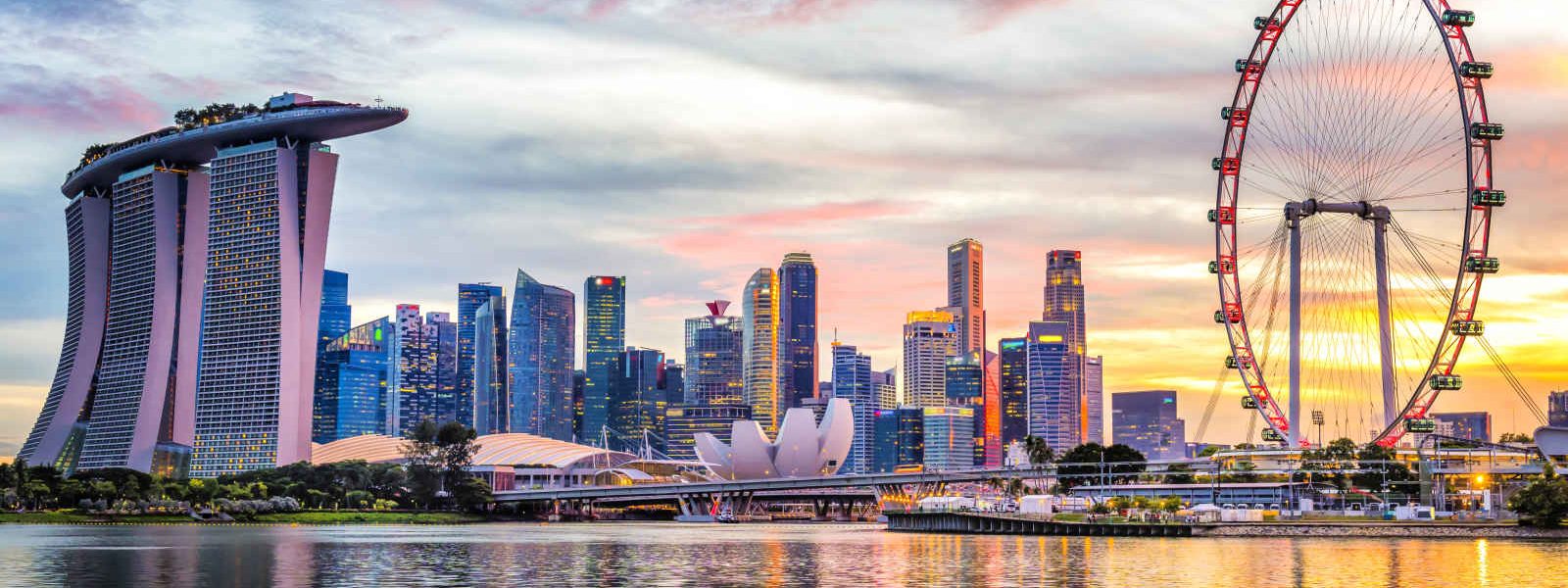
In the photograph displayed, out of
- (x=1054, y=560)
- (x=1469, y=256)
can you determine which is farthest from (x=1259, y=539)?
(x=1054, y=560)

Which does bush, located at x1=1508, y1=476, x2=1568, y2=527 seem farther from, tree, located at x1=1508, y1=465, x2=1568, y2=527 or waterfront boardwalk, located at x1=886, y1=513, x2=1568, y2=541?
waterfront boardwalk, located at x1=886, y1=513, x2=1568, y2=541

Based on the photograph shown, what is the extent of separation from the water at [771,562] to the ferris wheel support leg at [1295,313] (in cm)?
1740

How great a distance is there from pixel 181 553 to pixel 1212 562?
64.2m

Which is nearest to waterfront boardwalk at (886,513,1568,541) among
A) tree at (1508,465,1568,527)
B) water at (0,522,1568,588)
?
tree at (1508,465,1568,527)

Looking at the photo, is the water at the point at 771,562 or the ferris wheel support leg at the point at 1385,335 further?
the ferris wheel support leg at the point at 1385,335

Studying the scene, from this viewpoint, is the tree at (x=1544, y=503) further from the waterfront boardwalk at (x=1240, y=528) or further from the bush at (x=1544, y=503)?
the waterfront boardwalk at (x=1240, y=528)

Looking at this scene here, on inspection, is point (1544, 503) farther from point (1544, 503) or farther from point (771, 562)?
point (771, 562)

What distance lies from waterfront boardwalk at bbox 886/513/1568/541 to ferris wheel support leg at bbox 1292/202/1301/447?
8.04 m

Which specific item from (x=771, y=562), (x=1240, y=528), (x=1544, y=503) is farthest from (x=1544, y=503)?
(x=771, y=562)

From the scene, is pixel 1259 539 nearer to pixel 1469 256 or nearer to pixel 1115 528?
pixel 1115 528

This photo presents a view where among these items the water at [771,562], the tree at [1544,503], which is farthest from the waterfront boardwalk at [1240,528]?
the water at [771,562]

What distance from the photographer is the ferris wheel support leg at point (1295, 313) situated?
134 meters

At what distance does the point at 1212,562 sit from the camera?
93500mm

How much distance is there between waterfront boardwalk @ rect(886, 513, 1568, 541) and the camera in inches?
4968
